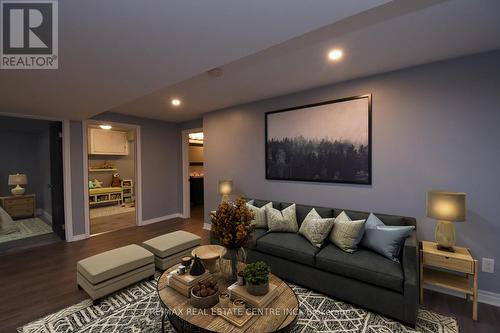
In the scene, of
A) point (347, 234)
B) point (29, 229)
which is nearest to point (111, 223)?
point (29, 229)

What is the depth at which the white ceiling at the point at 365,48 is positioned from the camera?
1.59 meters

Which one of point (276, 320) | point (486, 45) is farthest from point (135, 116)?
point (486, 45)

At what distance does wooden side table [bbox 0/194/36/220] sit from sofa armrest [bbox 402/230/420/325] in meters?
7.96

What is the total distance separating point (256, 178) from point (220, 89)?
1.63 m

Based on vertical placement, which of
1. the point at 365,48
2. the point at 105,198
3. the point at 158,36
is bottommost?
the point at 105,198

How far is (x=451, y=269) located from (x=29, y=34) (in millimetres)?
3939

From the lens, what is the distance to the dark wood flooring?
2.04 m

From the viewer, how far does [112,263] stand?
7.75 ft

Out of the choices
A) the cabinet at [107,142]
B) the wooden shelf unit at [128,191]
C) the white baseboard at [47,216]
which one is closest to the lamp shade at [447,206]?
the white baseboard at [47,216]

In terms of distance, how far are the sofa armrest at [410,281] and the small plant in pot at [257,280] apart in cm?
124

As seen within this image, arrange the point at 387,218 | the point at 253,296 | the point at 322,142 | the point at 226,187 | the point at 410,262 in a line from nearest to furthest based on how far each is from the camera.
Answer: the point at 253,296 → the point at 410,262 → the point at 387,218 → the point at 322,142 → the point at 226,187

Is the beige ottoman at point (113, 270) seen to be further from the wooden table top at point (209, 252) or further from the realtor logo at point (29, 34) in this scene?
the realtor logo at point (29, 34)

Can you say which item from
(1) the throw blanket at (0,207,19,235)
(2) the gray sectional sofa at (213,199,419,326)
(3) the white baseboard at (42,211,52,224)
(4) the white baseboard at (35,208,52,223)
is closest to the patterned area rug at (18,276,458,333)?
(2) the gray sectional sofa at (213,199,419,326)

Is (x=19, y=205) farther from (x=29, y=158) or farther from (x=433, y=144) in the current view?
(x=433, y=144)
